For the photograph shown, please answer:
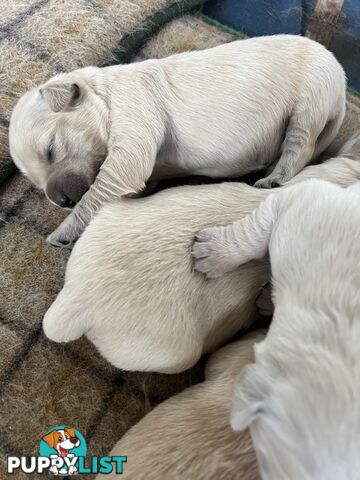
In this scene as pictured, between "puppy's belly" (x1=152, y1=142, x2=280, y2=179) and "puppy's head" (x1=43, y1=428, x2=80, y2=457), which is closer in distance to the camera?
"puppy's head" (x1=43, y1=428, x2=80, y2=457)

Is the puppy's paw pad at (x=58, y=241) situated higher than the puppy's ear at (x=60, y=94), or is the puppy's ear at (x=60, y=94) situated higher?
the puppy's ear at (x=60, y=94)

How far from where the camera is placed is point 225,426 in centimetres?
180

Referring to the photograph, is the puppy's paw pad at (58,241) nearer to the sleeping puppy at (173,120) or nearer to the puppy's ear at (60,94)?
the sleeping puppy at (173,120)

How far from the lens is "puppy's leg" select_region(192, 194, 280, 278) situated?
6.77ft

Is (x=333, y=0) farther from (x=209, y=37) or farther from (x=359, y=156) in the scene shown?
(x=359, y=156)

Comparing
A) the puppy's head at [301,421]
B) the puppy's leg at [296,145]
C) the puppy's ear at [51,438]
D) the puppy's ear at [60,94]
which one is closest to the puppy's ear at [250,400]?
the puppy's head at [301,421]

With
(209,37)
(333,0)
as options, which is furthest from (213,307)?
(333,0)

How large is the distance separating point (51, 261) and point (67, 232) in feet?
0.95

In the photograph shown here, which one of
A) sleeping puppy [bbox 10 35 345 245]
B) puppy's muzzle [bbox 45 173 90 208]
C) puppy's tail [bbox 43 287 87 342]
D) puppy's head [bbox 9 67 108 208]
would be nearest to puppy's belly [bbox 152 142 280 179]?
sleeping puppy [bbox 10 35 345 245]

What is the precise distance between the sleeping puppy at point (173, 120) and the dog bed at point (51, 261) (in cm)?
27

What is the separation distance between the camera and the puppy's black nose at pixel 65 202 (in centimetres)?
247

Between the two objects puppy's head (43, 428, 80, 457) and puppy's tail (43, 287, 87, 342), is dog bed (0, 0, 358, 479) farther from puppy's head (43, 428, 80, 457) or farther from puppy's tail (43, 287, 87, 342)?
puppy's tail (43, 287, 87, 342)

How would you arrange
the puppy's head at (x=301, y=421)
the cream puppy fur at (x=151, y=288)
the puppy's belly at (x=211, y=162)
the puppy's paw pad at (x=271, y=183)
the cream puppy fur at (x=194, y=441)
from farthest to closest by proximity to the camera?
the puppy's belly at (x=211, y=162) → the puppy's paw pad at (x=271, y=183) → the cream puppy fur at (x=151, y=288) → the cream puppy fur at (x=194, y=441) → the puppy's head at (x=301, y=421)

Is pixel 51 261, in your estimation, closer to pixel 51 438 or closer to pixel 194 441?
pixel 51 438
